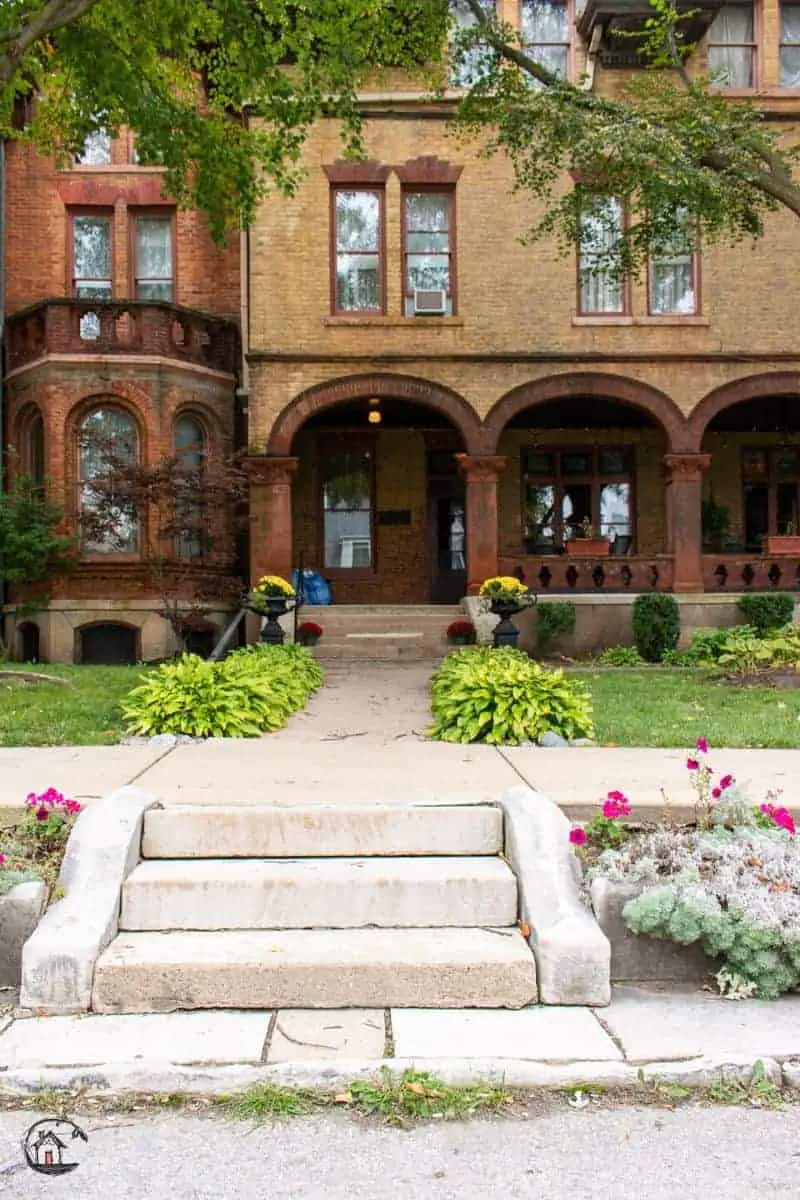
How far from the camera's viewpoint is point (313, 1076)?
3.27m

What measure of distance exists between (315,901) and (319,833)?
0.50 meters

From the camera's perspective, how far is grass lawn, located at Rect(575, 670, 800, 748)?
26.4ft

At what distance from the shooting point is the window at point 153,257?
18.5m

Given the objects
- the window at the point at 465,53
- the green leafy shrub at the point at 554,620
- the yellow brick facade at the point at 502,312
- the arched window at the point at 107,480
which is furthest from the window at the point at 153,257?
the green leafy shrub at the point at 554,620

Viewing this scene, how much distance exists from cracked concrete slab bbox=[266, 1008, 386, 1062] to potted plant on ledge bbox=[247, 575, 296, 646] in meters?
10.3

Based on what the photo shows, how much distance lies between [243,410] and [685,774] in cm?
1371

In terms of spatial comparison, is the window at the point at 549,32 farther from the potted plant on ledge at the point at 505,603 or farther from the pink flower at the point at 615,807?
the pink flower at the point at 615,807

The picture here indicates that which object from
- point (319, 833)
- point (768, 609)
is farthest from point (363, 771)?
point (768, 609)

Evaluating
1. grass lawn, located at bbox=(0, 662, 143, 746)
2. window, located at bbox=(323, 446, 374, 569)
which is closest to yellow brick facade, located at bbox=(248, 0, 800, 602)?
window, located at bbox=(323, 446, 374, 569)

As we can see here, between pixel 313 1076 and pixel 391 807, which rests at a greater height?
pixel 391 807

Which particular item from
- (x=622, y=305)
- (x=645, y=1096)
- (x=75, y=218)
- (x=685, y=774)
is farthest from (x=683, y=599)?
(x=645, y=1096)

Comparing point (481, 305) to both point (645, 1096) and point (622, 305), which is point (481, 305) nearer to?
point (622, 305)

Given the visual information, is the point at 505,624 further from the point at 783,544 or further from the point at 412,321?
the point at 783,544

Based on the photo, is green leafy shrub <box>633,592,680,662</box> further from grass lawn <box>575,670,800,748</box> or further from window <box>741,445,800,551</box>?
window <box>741,445,800,551</box>
